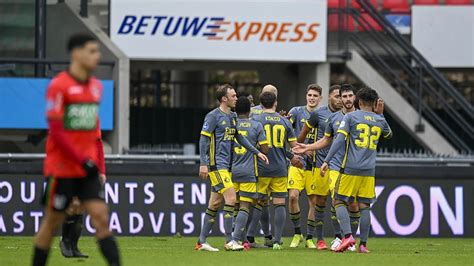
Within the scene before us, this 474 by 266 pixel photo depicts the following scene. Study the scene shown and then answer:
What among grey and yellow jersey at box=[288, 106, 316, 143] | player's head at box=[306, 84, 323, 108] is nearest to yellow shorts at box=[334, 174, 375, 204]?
player's head at box=[306, 84, 323, 108]

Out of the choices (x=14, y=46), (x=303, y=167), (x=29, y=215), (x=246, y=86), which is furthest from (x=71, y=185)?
(x=246, y=86)

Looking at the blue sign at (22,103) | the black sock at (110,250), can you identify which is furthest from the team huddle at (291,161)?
the blue sign at (22,103)

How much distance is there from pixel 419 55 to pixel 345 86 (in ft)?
41.0

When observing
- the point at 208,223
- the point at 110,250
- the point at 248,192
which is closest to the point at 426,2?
the point at 248,192

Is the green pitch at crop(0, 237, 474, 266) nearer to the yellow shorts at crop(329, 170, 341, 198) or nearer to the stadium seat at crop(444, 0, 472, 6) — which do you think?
the yellow shorts at crop(329, 170, 341, 198)

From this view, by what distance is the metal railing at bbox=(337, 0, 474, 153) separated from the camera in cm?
2941

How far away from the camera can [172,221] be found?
21.6 m

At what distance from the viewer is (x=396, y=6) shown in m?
31.6

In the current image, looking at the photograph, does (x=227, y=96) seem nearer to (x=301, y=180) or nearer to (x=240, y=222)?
(x=240, y=222)

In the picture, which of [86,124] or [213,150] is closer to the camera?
[86,124]

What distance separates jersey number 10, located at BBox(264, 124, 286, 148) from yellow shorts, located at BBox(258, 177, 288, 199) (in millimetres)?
455

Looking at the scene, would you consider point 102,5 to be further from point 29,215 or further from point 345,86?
point 345,86

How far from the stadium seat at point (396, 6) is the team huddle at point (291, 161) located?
13.6 m

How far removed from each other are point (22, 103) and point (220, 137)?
10.8 meters
